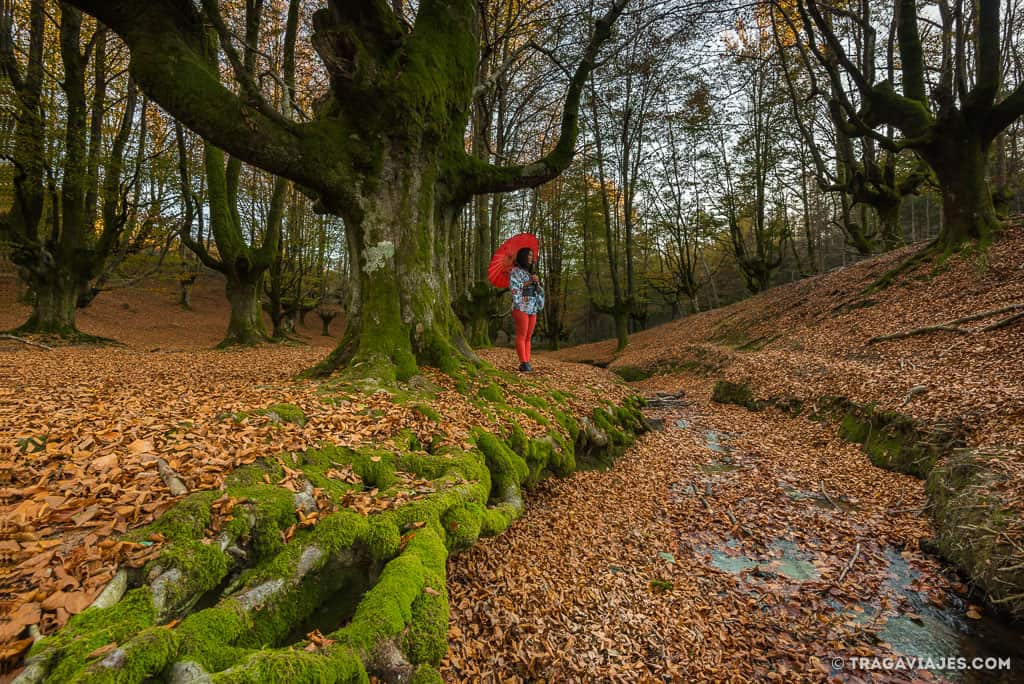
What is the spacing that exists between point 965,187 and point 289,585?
47.6ft

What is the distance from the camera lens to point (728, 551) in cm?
392

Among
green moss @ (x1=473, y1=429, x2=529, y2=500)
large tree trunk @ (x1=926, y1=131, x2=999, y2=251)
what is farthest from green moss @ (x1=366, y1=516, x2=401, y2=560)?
large tree trunk @ (x1=926, y1=131, x2=999, y2=251)

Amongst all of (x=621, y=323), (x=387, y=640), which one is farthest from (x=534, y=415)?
(x=621, y=323)

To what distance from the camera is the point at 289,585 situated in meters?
2.01

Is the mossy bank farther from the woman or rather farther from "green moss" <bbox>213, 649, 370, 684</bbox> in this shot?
the woman

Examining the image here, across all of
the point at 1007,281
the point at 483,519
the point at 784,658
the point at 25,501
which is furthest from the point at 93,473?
the point at 1007,281

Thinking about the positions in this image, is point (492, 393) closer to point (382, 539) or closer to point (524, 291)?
point (382, 539)

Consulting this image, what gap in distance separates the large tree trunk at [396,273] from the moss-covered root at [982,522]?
5.10 metres

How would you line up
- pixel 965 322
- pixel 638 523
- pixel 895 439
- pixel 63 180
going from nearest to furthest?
pixel 638 523 → pixel 895 439 → pixel 965 322 → pixel 63 180

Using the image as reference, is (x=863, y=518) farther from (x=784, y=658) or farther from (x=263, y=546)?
(x=263, y=546)

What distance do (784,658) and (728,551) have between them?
1.32 metres

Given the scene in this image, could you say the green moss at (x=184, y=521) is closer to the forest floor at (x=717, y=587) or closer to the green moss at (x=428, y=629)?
the green moss at (x=428, y=629)

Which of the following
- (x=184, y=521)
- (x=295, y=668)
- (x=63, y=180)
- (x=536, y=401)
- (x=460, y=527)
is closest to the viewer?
(x=295, y=668)

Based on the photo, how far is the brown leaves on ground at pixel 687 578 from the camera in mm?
2582
